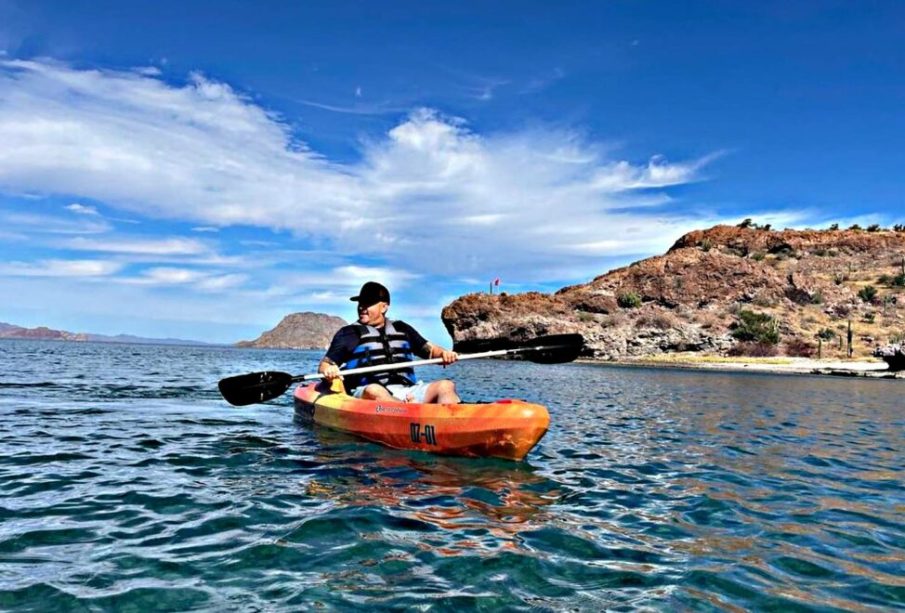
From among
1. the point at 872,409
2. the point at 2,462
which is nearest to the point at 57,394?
the point at 2,462

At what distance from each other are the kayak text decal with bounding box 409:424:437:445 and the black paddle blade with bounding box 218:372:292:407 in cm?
279

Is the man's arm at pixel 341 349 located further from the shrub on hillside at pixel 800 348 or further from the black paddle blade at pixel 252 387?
the shrub on hillside at pixel 800 348

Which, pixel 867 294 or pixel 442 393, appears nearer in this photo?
pixel 442 393

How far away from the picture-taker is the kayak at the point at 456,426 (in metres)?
7.45

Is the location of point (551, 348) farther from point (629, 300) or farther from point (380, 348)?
point (629, 300)

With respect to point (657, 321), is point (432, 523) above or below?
below

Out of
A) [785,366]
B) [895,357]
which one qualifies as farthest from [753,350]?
[895,357]

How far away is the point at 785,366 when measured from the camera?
149 feet

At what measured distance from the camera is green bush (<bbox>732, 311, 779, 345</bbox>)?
58.1 m

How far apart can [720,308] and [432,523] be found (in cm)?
6951

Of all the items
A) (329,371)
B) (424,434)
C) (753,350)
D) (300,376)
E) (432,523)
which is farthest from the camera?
(753,350)

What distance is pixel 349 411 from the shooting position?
30.6 feet

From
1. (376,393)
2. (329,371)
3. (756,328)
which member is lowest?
(376,393)

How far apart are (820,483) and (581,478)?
2.89m
